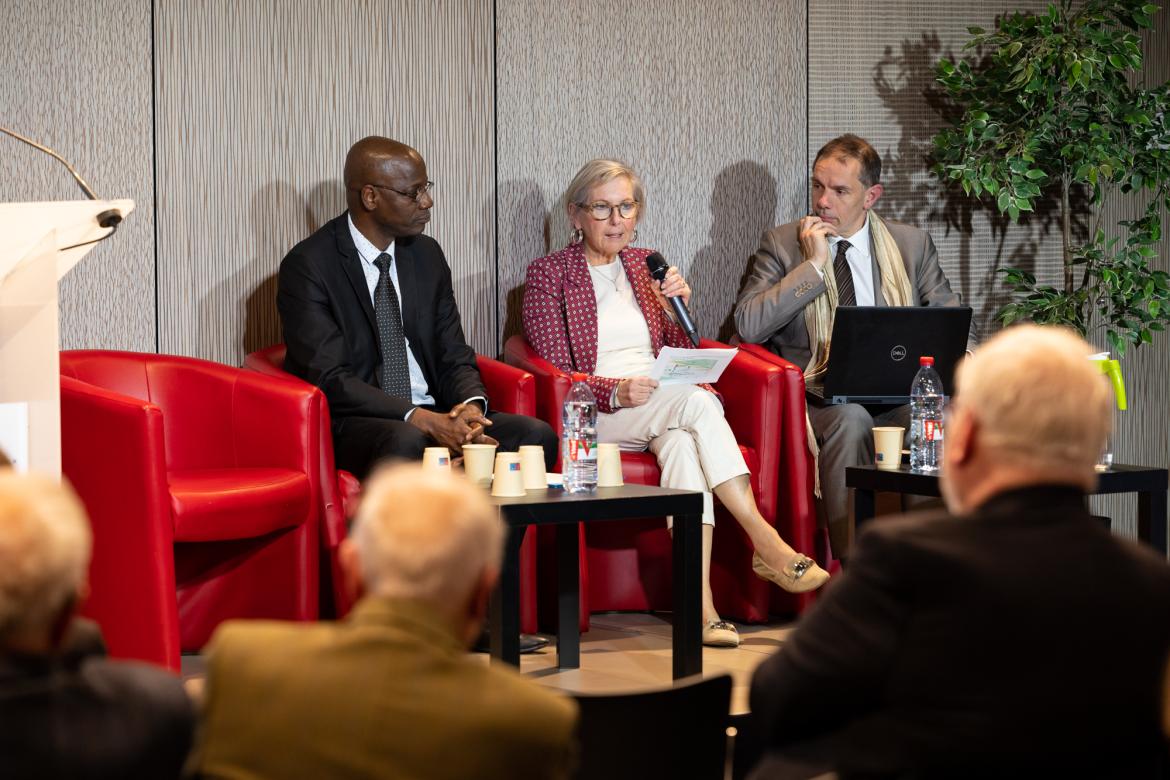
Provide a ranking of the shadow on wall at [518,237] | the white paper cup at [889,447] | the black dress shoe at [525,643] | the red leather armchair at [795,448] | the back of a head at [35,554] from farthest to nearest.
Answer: the shadow on wall at [518,237] → the red leather armchair at [795,448] → the black dress shoe at [525,643] → the white paper cup at [889,447] → the back of a head at [35,554]

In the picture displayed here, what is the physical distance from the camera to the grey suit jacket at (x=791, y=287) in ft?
14.6

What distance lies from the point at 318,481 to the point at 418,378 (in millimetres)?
674

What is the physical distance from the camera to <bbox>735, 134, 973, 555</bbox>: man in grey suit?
176 inches

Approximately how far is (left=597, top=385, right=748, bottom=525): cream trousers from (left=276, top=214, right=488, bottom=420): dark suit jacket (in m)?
0.49

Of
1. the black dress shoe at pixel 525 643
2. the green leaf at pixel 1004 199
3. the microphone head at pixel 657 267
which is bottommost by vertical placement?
the black dress shoe at pixel 525 643

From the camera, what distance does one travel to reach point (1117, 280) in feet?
16.0

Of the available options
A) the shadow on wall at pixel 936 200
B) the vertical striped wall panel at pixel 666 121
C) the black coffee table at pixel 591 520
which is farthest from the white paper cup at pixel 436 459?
the shadow on wall at pixel 936 200

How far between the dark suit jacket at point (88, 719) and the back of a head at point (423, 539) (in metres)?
0.21

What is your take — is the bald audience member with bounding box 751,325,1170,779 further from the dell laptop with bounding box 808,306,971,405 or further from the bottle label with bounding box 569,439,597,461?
the dell laptop with bounding box 808,306,971,405

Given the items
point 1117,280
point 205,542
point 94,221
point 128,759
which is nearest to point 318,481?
point 205,542

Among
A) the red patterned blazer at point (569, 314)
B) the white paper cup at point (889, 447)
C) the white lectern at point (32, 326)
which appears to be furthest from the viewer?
the red patterned blazer at point (569, 314)

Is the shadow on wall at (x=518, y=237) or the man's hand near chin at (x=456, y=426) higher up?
the shadow on wall at (x=518, y=237)

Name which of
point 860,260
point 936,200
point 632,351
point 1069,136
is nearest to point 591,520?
point 632,351

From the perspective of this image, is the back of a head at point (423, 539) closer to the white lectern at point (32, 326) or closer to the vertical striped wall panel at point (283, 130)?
the white lectern at point (32, 326)
